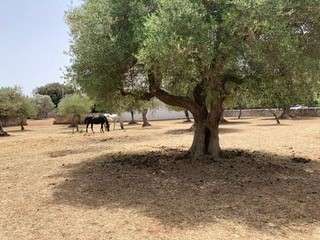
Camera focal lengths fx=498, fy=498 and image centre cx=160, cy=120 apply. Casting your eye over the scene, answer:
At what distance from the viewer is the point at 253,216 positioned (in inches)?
383

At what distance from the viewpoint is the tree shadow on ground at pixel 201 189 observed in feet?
32.2

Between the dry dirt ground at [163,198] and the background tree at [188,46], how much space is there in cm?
230

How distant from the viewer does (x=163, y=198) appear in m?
11.2

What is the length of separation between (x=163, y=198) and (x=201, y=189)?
128 cm

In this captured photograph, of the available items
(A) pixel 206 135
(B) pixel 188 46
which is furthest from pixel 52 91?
(B) pixel 188 46

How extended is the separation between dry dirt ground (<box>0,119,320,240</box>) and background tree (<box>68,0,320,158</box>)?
230 cm

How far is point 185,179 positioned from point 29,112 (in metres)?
49.6

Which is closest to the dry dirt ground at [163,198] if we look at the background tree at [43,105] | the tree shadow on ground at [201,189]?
the tree shadow on ground at [201,189]

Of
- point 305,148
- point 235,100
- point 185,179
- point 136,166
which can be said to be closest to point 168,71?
point 185,179

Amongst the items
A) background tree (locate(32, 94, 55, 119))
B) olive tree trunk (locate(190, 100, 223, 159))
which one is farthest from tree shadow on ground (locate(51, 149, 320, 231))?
background tree (locate(32, 94, 55, 119))

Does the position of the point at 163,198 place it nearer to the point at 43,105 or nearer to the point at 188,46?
the point at 188,46

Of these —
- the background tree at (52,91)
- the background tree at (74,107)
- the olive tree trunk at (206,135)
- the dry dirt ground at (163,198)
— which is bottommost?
the dry dirt ground at (163,198)

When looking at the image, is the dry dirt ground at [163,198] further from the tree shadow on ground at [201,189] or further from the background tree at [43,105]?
the background tree at [43,105]

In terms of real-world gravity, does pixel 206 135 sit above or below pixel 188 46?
below
